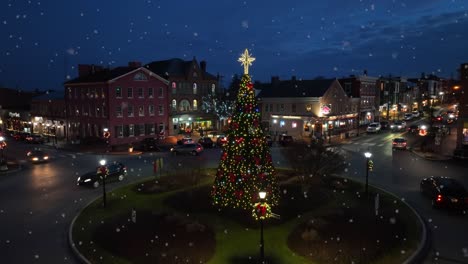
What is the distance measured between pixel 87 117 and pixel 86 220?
34.1m

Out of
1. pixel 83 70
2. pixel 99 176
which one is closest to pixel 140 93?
pixel 83 70

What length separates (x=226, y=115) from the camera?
192ft

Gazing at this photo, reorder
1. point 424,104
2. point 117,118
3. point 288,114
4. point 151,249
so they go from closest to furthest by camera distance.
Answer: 1. point 151,249
2. point 117,118
3. point 288,114
4. point 424,104

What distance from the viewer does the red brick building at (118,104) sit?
1761 inches

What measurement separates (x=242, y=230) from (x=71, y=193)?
1278 cm

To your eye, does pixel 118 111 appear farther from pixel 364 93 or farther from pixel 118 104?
pixel 364 93

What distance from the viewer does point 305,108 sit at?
54.1 metres

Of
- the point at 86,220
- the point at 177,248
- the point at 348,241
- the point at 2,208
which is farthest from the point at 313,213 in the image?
the point at 2,208

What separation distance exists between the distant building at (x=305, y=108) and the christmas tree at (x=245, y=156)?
34964mm

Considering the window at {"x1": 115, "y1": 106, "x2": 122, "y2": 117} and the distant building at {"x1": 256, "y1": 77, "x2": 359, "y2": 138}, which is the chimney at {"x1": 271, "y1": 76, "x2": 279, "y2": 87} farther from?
the window at {"x1": 115, "y1": 106, "x2": 122, "y2": 117}

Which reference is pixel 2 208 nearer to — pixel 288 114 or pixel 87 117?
pixel 87 117

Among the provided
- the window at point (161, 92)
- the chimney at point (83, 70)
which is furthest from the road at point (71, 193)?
the chimney at point (83, 70)

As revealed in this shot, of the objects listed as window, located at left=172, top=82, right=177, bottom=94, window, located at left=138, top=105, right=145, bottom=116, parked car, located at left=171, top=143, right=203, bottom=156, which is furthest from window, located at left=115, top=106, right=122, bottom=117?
parked car, located at left=171, top=143, right=203, bottom=156

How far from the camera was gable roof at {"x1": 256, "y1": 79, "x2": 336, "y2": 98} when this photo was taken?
178 feet
